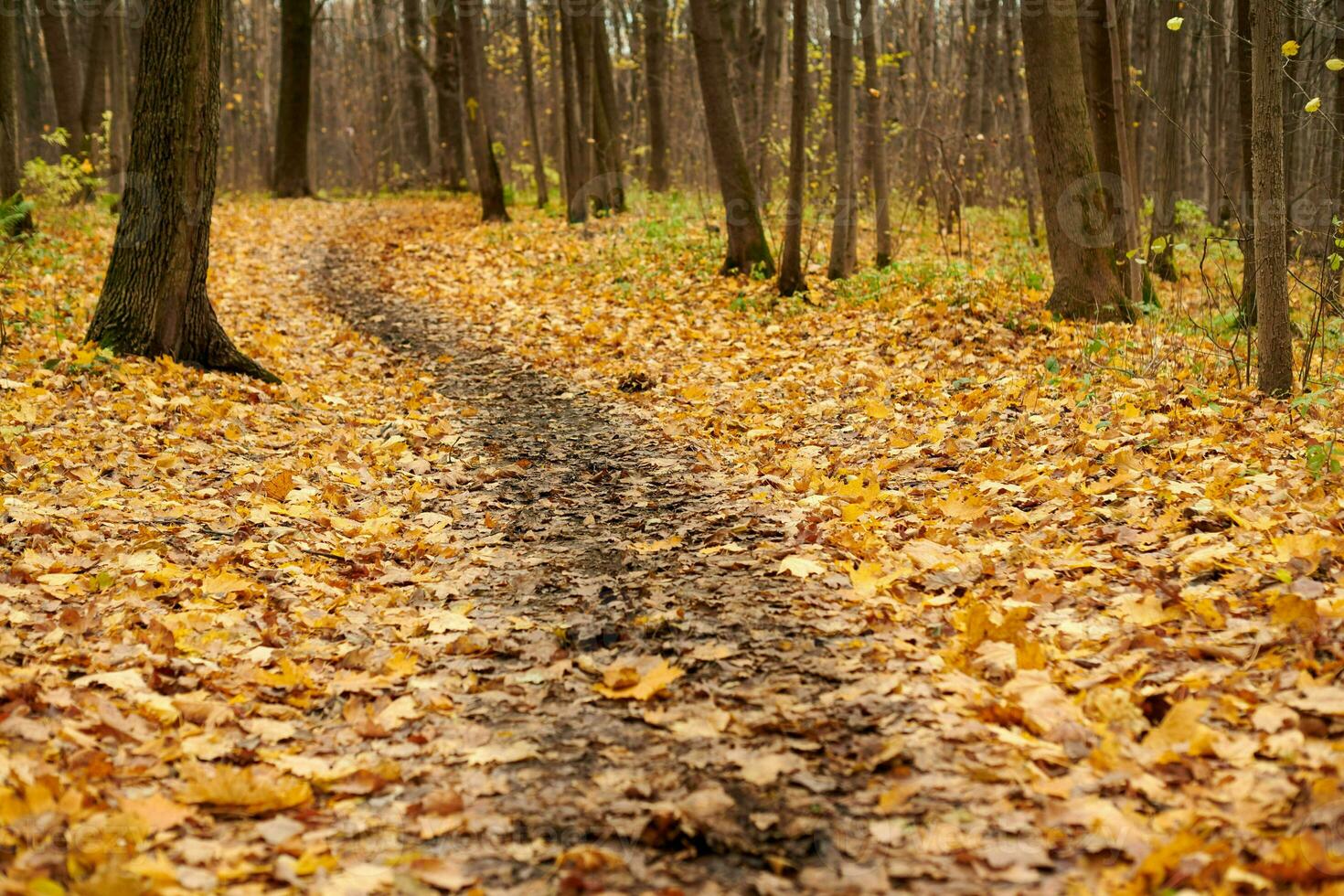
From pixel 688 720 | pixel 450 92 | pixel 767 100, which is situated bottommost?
pixel 688 720

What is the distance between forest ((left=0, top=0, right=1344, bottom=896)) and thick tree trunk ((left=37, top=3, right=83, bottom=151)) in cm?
591

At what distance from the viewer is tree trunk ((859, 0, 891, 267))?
1260 cm

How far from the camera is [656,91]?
19812 mm

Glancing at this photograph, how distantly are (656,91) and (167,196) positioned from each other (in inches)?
506

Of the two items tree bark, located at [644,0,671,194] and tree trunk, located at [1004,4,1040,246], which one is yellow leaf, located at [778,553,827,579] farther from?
tree bark, located at [644,0,671,194]

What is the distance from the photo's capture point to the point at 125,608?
428cm

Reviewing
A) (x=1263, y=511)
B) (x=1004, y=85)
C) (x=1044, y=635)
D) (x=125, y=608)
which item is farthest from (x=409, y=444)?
(x=1004, y=85)

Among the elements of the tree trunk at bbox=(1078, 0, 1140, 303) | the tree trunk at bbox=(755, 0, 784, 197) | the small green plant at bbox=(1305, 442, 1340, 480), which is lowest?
the small green plant at bbox=(1305, 442, 1340, 480)

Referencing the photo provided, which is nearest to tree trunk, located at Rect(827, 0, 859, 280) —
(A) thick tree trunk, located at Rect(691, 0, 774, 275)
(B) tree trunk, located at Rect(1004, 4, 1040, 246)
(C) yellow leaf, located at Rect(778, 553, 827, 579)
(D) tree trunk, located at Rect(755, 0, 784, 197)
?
(A) thick tree trunk, located at Rect(691, 0, 774, 275)

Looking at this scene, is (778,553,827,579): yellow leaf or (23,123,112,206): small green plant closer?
(778,553,827,579): yellow leaf

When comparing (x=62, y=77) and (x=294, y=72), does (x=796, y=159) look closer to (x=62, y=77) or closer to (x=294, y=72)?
Result: (x=62, y=77)

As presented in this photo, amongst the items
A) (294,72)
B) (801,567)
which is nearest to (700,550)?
(801,567)

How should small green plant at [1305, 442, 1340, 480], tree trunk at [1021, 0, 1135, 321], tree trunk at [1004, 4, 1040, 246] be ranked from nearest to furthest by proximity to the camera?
small green plant at [1305, 442, 1340, 480] < tree trunk at [1021, 0, 1135, 321] < tree trunk at [1004, 4, 1040, 246]

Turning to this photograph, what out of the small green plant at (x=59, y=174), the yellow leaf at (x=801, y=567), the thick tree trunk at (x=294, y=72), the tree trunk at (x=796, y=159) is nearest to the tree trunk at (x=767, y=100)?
the tree trunk at (x=796, y=159)
